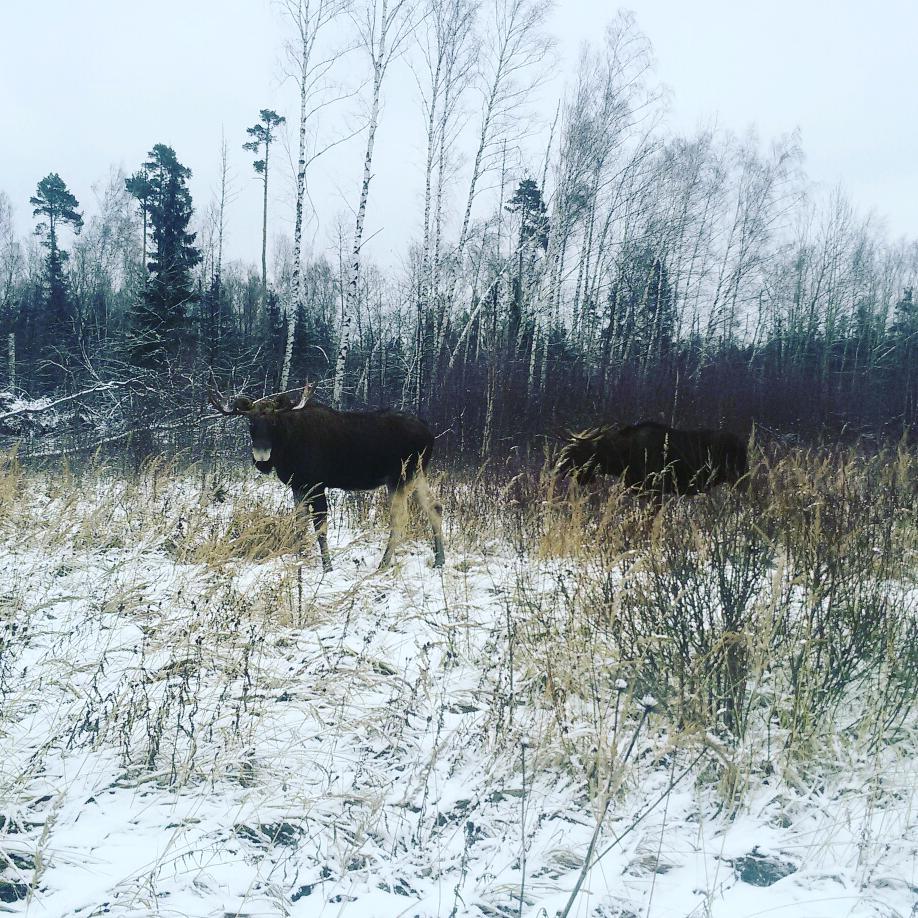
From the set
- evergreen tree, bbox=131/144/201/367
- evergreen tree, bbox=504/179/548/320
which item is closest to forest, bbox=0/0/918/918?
evergreen tree, bbox=504/179/548/320

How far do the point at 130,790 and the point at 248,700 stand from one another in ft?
2.02

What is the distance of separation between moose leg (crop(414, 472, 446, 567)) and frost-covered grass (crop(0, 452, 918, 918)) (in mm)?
1553

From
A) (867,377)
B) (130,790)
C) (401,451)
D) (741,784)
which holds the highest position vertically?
(867,377)

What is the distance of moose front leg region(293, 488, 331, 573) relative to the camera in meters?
5.47

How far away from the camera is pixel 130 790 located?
7.84 ft

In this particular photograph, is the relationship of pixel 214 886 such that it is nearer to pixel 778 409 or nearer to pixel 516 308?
pixel 778 409

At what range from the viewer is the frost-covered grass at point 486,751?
6.37 ft

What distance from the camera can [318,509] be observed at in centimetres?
582

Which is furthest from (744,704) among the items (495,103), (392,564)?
(495,103)

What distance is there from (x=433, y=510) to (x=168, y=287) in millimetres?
16363

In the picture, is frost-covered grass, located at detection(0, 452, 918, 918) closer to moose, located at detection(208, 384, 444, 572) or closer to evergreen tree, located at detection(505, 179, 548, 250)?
moose, located at detection(208, 384, 444, 572)

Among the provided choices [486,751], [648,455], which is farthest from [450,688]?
[648,455]

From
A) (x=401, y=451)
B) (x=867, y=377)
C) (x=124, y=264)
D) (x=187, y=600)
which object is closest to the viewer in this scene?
(x=187, y=600)

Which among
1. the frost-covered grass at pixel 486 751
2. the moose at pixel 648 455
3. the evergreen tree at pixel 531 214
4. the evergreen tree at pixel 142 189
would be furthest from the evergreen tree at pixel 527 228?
the evergreen tree at pixel 142 189
